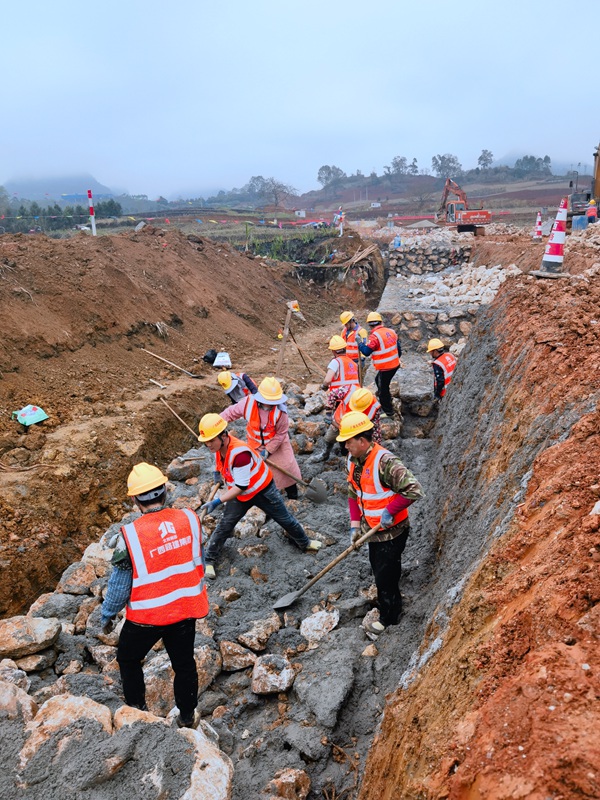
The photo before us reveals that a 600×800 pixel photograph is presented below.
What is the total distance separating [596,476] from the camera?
2.10 meters

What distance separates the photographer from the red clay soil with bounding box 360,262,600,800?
124 centimetres

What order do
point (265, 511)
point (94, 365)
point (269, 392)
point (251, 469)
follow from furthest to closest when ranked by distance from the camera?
point (94, 365), point (269, 392), point (265, 511), point (251, 469)

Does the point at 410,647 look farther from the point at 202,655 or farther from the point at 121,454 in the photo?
the point at 121,454

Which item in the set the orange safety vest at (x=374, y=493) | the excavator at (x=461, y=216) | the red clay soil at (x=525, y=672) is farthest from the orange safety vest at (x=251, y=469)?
the excavator at (x=461, y=216)

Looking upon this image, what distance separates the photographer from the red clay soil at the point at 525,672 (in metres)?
1.24

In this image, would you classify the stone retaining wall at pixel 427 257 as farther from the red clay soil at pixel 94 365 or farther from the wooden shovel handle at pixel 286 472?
the wooden shovel handle at pixel 286 472

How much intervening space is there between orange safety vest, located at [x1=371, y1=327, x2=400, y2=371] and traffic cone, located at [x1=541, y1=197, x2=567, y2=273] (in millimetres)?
2056

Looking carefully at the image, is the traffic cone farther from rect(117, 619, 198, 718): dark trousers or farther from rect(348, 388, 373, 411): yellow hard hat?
rect(117, 619, 198, 718): dark trousers

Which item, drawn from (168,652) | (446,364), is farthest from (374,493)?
(446,364)

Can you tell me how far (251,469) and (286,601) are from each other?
1124 millimetres

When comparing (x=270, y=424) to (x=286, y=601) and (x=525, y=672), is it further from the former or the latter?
(x=525, y=672)

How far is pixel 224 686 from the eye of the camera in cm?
374

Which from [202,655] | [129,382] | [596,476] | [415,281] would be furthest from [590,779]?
[415,281]

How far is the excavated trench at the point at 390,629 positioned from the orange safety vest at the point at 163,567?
64 cm
